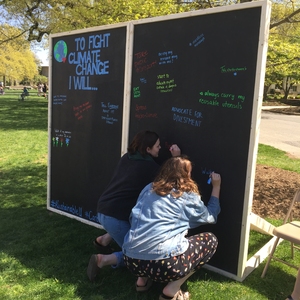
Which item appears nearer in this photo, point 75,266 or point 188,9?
point 75,266

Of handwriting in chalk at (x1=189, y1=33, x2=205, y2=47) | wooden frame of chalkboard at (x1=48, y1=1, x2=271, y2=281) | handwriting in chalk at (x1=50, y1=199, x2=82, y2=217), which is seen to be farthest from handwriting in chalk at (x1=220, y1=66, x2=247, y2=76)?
handwriting in chalk at (x1=50, y1=199, x2=82, y2=217)

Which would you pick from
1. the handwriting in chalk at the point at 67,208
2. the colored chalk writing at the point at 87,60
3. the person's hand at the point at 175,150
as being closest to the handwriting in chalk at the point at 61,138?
the colored chalk writing at the point at 87,60

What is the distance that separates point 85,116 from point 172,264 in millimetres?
2549

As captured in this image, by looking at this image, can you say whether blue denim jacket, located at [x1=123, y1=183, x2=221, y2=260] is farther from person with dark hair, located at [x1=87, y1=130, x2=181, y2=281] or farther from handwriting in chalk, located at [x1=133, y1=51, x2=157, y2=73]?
handwriting in chalk, located at [x1=133, y1=51, x2=157, y2=73]

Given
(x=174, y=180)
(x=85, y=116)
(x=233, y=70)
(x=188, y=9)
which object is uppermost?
(x=188, y=9)

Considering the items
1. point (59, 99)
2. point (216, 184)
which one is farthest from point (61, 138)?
point (216, 184)

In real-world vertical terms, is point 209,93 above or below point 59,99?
above

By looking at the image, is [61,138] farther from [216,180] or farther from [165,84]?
[216,180]

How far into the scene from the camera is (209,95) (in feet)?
11.2

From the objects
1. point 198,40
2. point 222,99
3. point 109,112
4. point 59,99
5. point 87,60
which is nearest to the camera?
point 222,99

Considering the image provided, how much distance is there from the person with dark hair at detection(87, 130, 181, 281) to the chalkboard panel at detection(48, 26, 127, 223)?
856 mm

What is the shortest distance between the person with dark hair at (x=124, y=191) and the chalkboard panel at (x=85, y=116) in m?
0.86

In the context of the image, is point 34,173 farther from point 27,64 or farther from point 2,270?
point 27,64

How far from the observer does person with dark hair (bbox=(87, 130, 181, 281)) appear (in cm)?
335
